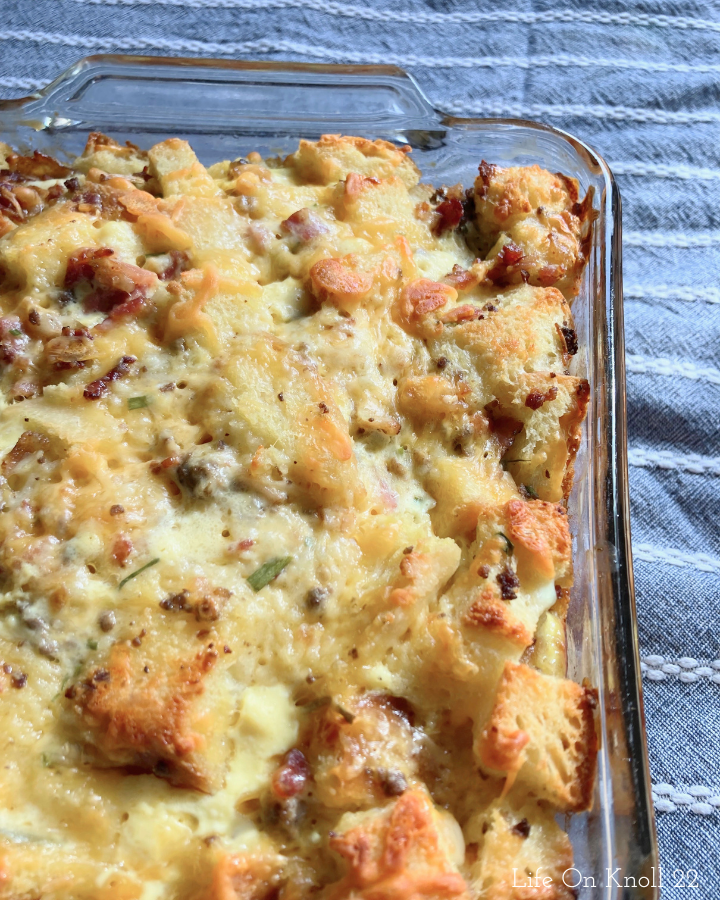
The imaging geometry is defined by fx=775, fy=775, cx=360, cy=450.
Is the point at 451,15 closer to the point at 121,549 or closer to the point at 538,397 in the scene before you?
the point at 538,397

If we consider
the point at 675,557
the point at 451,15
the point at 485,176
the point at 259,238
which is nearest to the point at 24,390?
the point at 259,238

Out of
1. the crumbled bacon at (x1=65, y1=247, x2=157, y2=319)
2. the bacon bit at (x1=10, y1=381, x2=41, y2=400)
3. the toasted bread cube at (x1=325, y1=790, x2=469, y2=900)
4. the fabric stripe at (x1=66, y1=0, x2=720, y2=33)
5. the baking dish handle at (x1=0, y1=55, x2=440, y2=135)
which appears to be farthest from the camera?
the fabric stripe at (x1=66, y1=0, x2=720, y2=33)

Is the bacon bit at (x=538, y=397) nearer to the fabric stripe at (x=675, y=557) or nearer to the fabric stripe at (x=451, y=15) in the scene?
the fabric stripe at (x=675, y=557)

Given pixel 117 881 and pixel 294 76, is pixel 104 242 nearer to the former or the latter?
pixel 294 76

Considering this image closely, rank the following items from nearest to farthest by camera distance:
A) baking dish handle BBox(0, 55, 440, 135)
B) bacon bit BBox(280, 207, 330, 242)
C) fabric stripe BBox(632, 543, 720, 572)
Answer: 1. bacon bit BBox(280, 207, 330, 242)
2. fabric stripe BBox(632, 543, 720, 572)
3. baking dish handle BBox(0, 55, 440, 135)

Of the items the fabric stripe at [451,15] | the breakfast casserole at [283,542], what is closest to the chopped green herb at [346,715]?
the breakfast casserole at [283,542]

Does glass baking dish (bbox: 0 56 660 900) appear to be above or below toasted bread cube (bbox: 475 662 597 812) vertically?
above

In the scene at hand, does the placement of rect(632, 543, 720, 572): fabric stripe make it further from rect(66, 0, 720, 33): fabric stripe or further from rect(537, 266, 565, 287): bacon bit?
rect(66, 0, 720, 33): fabric stripe

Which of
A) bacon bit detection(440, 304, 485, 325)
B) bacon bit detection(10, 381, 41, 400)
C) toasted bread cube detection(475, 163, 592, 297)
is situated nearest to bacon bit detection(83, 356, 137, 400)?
bacon bit detection(10, 381, 41, 400)
